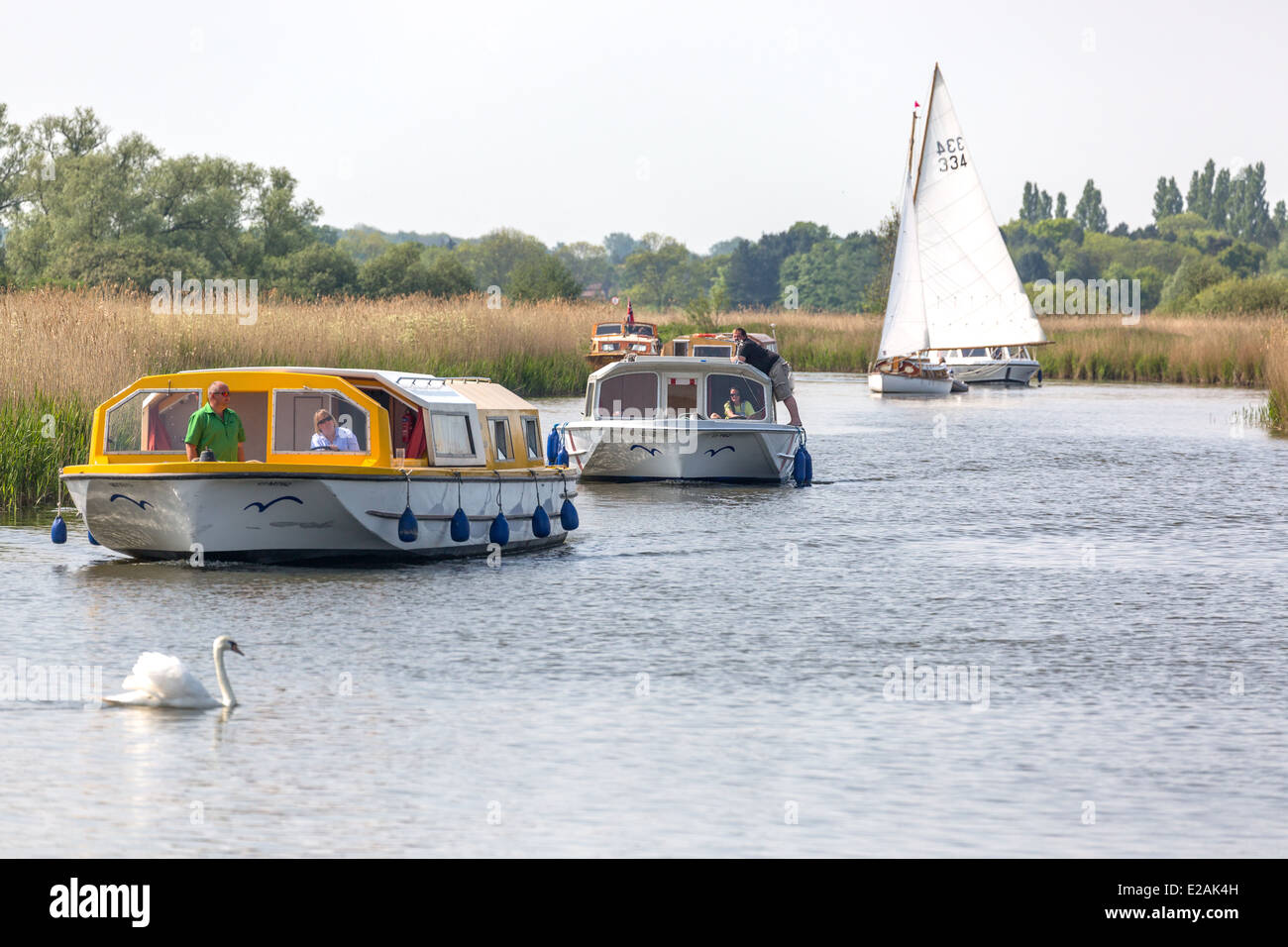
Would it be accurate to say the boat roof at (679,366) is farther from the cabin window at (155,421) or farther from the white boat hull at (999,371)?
the white boat hull at (999,371)

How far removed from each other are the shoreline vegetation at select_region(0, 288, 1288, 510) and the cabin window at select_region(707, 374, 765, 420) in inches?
345

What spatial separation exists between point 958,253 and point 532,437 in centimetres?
4741

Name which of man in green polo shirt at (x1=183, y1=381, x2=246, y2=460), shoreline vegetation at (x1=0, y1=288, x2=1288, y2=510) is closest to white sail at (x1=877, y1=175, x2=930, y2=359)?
shoreline vegetation at (x1=0, y1=288, x2=1288, y2=510)

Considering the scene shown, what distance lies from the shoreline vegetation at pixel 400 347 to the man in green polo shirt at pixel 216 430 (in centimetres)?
619

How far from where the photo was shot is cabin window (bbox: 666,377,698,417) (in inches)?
1204

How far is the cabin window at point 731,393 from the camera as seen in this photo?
3077 centimetres

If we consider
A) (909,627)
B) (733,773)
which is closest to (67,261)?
(909,627)

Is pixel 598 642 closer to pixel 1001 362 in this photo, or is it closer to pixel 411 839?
pixel 411 839

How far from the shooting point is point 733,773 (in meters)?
10.7

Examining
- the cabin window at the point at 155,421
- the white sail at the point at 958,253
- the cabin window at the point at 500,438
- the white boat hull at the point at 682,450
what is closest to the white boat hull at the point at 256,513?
the cabin window at the point at 155,421

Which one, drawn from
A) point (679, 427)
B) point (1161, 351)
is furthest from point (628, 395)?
point (1161, 351)

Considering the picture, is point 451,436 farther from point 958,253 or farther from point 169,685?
point 958,253

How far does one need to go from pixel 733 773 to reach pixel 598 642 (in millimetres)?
4528
